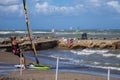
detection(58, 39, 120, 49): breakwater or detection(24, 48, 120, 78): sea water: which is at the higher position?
detection(24, 48, 120, 78): sea water

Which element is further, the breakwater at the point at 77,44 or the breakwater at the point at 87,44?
the breakwater at the point at 87,44

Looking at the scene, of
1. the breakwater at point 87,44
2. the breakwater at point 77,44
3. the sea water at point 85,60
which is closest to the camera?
the sea water at point 85,60

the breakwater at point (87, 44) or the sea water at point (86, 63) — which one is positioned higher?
the sea water at point (86, 63)

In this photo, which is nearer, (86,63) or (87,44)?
(86,63)

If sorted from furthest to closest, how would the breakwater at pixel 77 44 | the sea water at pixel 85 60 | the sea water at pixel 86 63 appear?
the breakwater at pixel 77 44, the sea water at pixel 85 60, the sea water at pixel 86 63

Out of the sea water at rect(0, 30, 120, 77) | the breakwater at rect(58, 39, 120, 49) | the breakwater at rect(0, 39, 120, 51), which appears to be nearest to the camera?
the sea water at rect(0, 30, 120, 77)

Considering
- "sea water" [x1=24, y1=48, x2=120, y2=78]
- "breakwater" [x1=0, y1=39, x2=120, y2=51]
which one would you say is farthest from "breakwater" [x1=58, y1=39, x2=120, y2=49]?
"sea water" [x1=24, y1=48, x2=120, y2=78]

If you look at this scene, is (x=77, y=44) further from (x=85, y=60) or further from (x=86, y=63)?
(x=86, y=63)

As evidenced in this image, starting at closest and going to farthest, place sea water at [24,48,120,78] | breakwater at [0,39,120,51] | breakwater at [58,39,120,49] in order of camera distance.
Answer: sea water at [24,48,120,78] < breakwater at [0,39,120,51] < breakwater at [58,39,120,49]

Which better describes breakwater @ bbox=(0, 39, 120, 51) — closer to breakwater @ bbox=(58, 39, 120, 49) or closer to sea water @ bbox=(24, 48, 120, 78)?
breakwater @ bbox=(58, 39, 120, 49)

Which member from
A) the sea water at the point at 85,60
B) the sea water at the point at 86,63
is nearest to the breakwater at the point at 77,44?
the sea water at the point at 85,60

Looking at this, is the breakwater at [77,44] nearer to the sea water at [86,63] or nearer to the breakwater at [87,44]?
the breakwater at [87,44]

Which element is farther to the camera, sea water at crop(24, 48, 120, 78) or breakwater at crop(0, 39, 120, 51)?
breakwater at crop(0, 39, 120, 51)

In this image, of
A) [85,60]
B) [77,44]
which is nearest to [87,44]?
[77,44]
